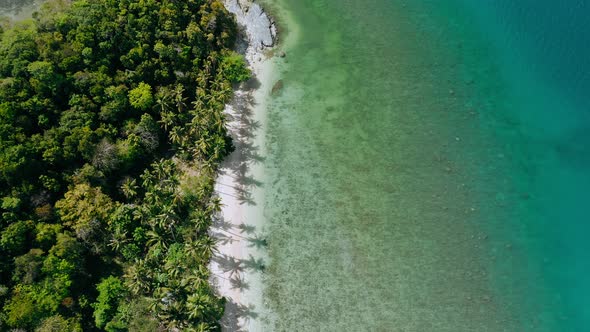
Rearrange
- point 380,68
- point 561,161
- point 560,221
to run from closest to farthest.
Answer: point 560,221 → point 561,161 → point 380,68

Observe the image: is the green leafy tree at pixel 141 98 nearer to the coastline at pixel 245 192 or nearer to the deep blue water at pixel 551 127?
the coastline at pixel 245 192

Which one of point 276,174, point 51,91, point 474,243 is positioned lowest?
point 474,243

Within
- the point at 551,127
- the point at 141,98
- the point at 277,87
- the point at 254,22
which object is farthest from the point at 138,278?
the point at 551,127

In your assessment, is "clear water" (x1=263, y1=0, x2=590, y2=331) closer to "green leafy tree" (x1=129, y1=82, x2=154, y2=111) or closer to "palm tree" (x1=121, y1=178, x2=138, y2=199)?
"palm tree" (x1=121, y1=178, x2=138, y2=199)

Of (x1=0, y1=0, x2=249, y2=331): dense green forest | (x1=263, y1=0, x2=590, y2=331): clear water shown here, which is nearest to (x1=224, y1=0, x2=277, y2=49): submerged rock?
(x1=263, y1=0, x2=590, y2=331): clear water

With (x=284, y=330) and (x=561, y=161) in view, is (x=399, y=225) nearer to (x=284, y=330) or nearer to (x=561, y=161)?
(x=284, y=330)

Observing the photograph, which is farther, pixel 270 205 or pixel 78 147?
pixel 270 205

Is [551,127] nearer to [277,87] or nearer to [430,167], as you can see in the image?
[430,167]

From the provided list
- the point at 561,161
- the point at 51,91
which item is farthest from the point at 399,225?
the point at 51,91
